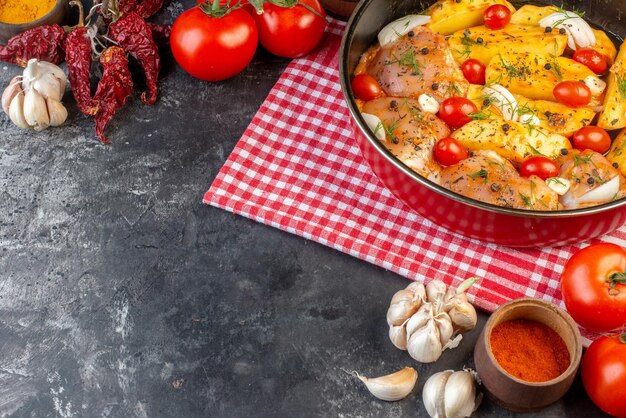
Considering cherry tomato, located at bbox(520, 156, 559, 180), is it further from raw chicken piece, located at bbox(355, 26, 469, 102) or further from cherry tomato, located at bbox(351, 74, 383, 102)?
cherry tomato, located at bbox(351, 74, 383, 102)

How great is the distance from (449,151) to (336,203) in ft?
1.77

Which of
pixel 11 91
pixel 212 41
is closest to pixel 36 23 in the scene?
pixel 11 91

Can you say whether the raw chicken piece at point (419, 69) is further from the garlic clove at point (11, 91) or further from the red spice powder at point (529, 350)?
the garlic clove at point (11, 91)

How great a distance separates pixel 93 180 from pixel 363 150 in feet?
4.13

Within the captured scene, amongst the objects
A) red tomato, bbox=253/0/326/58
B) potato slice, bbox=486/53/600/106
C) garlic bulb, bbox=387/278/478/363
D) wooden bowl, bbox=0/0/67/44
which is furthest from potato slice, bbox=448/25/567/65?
wooden bowl, bbox=0/0/67/44

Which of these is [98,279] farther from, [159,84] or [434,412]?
[434,412]

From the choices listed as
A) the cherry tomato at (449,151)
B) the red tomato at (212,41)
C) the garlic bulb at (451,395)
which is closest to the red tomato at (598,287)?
the garlic bulb at (451,395)

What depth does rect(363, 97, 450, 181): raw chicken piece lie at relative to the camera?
326 cm

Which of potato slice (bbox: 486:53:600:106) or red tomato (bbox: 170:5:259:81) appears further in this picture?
red tomato (bbox: 170:5:259:81)

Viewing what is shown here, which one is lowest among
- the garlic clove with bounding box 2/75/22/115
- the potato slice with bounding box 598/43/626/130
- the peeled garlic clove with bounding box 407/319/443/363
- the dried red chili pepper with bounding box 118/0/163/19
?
the peeled garlic clove with bounding box 407/319/443/363

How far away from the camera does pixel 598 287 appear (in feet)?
9.54

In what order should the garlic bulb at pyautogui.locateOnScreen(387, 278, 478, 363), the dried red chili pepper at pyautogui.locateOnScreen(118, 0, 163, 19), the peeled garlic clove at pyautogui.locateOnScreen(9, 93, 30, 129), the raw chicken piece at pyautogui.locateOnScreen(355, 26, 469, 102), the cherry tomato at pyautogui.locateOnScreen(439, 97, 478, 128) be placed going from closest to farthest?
1. the garlic bulb at pyautogui.locateOnScreen(387, 278, 478, 363)
2. the cherry tomato at pyautogui.locateOnScreen(439, 97, 478, 128)
3. the raw chicken piece at pyautogui.locateOnScreen(355, 26, 469, 102)
4. the peeled garlic clove at pyautogui.locateOnScreen(9, 93, 30, 129)
5. the dried red chili pepper at pyautogui.locateOnScreen(118, 0, 163, 19)

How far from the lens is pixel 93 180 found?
3619 mm

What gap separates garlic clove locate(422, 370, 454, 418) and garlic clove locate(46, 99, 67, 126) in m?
2.08
